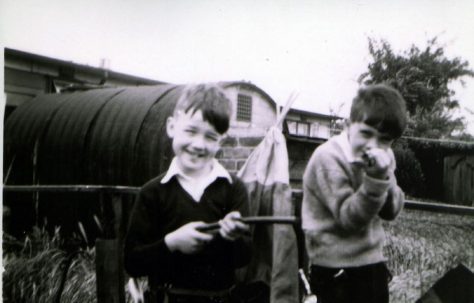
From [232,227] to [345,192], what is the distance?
0.79 ft

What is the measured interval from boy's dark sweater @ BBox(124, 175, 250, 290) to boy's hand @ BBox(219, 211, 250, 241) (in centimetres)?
5

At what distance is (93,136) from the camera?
257 centimetres

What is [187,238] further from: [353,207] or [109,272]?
[109,272]

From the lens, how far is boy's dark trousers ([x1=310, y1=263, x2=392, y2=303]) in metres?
1.03

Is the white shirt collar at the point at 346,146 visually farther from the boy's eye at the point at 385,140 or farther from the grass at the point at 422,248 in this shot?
the grass at the point at 422,248

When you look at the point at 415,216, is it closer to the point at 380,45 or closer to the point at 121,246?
the point at 380,45

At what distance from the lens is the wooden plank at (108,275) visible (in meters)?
1.49

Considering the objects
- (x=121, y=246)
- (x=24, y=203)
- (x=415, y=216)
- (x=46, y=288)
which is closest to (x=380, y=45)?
(x=415, y=216)

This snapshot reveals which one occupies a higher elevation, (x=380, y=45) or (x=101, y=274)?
(x=380, y=45)

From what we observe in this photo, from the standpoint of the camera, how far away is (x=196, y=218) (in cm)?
112

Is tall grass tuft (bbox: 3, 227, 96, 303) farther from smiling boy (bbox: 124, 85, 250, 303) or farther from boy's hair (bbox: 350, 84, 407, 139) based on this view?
boy's hair (bbox: 350, 84, 407, 139)

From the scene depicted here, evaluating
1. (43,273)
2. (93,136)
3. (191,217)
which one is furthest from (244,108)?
(93,136)

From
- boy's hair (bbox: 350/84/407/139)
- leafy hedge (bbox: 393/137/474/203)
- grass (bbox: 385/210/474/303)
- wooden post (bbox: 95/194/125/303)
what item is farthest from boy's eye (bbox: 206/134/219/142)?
grass (bbox: 385/210/474/303)

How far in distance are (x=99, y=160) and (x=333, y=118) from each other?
158cm
